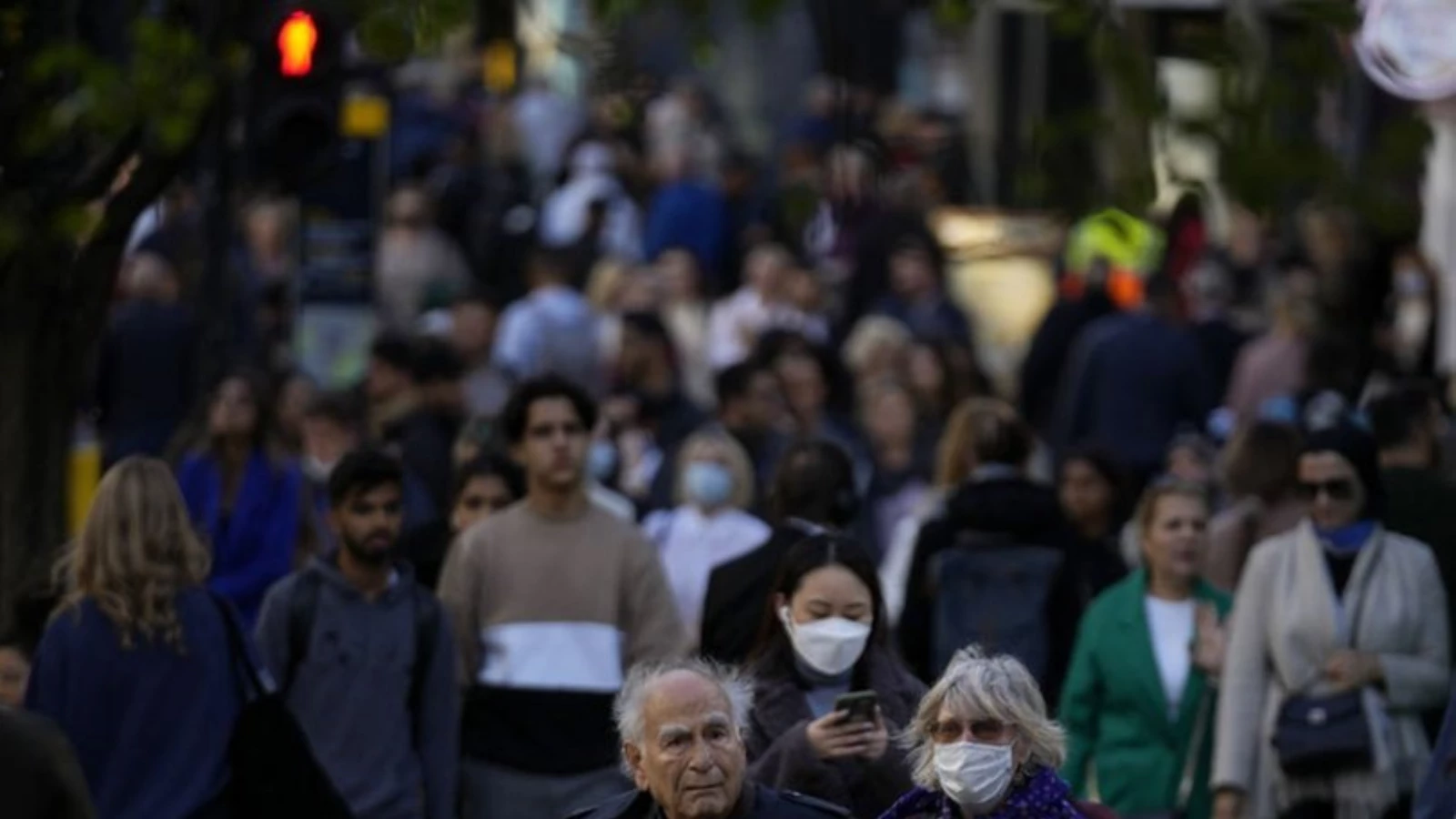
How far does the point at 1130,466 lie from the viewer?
20.5 metres

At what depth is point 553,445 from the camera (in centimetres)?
1323

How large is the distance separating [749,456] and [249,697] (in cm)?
574

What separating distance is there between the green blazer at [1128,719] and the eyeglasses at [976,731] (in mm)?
3949

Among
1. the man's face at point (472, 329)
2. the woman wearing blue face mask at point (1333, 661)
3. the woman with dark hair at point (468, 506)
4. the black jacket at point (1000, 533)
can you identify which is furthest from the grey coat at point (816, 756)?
the man's face at point (472, 329)

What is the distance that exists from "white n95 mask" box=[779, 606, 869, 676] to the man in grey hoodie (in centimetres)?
174

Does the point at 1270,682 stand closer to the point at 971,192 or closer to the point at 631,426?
the point at 631,426

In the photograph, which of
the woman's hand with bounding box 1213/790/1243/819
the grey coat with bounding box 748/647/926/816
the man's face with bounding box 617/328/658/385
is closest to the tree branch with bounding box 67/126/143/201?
the grey coat with bounding box 748/647/926/816

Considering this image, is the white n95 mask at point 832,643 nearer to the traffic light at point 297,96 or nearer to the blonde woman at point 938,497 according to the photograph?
the traffic light at point 297,96

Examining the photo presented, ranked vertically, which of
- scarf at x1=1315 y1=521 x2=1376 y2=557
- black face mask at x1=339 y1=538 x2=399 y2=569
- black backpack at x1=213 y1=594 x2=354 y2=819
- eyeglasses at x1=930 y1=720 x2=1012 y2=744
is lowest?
black backpack at x1=213 y1=594 x2=354 y2=819

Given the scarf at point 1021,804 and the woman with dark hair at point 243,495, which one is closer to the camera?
the scarf at point 1021,804

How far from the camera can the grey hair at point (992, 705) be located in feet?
30.7

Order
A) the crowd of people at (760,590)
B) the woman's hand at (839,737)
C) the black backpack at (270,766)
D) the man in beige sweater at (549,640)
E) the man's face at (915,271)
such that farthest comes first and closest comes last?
the man's face at (915,271), the man in beige sweater at (549,640), the black backpack at (270,766), the crowd of people at (760,590), the woman's hand at (839,737)

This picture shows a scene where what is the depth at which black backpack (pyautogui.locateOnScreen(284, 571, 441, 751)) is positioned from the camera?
40.1 feet

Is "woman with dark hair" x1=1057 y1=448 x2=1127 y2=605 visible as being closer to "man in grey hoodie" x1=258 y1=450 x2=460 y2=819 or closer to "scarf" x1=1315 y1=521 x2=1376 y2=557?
"scarf" x1=1315 y1=521 x2=1376 y2=557
